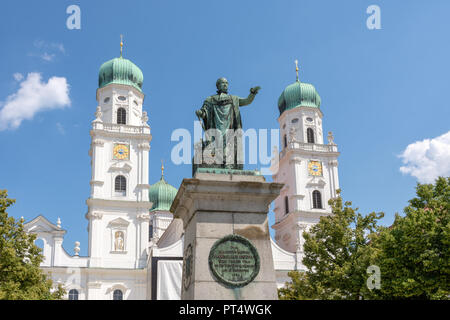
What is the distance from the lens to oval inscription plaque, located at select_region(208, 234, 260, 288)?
930cm

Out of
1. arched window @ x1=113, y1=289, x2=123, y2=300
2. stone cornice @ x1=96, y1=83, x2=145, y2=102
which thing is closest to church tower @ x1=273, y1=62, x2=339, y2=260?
arched window @ x1=113, y1=289, x2=123, y2=300

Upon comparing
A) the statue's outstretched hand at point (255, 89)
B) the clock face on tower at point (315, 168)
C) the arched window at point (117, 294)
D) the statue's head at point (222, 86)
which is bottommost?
the arched window at point (117, 294)

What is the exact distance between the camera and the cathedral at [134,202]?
4981 cm

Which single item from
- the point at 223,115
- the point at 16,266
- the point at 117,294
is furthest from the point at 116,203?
the point at 223,115

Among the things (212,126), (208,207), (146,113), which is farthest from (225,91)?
(146,113)

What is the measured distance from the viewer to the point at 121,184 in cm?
5375

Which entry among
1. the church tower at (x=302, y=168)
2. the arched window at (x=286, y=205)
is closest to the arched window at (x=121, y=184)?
the church tower at (x=302, y=168)

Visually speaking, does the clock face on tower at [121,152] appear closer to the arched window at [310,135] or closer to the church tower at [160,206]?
the church tower at [160,206]

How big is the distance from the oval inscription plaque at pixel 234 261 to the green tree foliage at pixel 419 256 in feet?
40.0

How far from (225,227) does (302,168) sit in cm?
5095

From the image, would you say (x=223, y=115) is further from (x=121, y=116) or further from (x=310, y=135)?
(x=310, y=135)

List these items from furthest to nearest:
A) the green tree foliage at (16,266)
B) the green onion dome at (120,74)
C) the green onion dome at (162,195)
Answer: the green onion dome at (162,195) < the green onion dome at (120,74) < the green tree foliage at (16,266)
